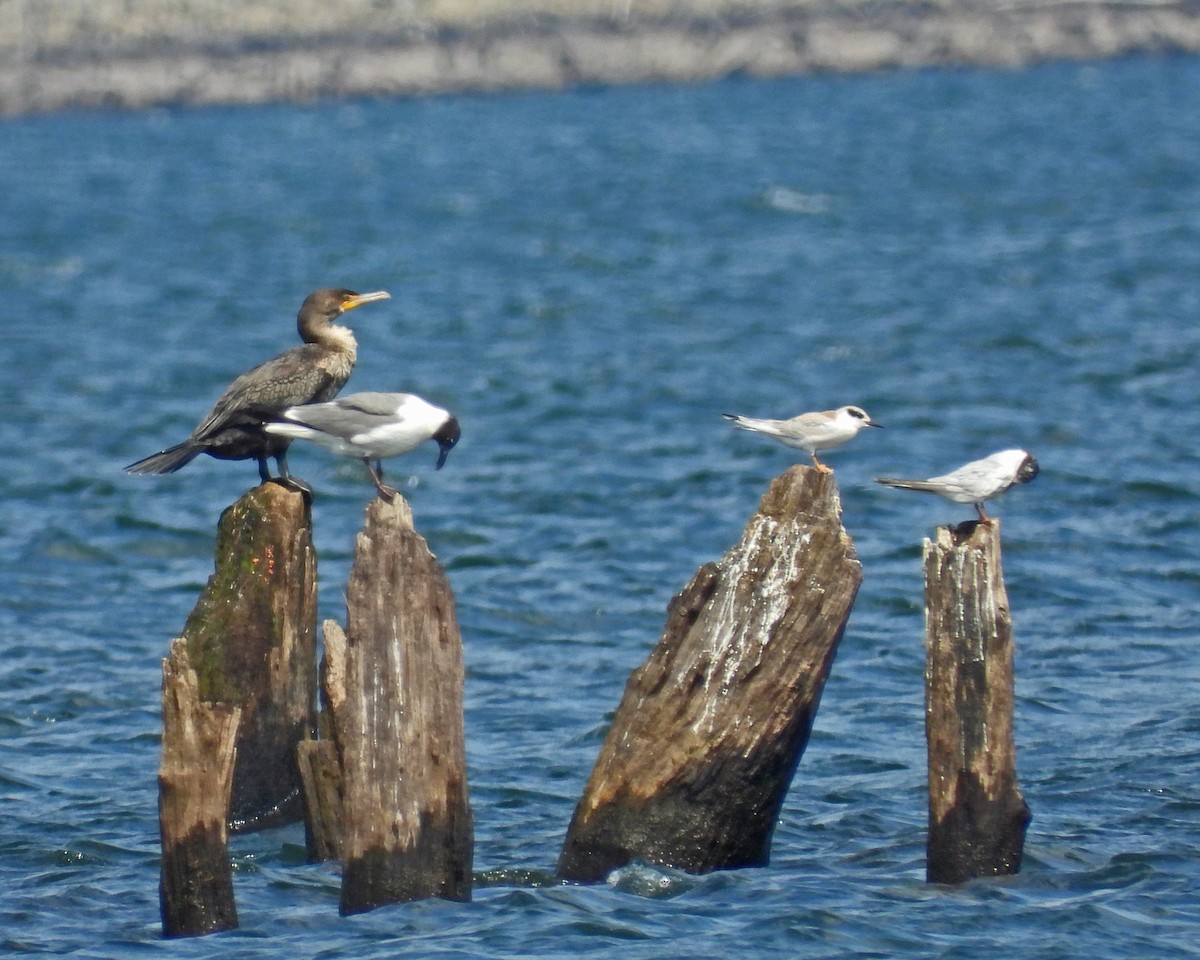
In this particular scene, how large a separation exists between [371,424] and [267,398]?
1.28 m

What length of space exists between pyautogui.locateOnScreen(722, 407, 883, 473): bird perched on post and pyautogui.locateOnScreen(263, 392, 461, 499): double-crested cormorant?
60.6 inches

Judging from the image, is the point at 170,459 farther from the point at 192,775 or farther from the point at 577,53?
the point at 577,53

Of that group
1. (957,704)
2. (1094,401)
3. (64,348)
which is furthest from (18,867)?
(64,348)

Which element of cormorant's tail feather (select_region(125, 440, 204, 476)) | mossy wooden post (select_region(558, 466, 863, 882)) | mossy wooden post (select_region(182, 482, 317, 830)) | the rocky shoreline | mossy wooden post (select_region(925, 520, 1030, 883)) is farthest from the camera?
the rocky shoreline

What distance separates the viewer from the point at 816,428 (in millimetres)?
9602

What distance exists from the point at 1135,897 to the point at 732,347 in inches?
792

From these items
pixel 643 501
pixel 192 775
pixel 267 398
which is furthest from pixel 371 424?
pixel 643 501

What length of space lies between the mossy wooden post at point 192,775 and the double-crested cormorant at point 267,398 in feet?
6.19

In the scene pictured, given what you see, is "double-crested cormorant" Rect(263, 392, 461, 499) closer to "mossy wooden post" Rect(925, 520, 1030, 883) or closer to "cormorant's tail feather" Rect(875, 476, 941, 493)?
"cormorant's tail feather" Rect(875, 476, 941, 493)

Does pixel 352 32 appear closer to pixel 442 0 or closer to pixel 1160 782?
pixel 442 0

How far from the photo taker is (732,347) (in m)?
28.5

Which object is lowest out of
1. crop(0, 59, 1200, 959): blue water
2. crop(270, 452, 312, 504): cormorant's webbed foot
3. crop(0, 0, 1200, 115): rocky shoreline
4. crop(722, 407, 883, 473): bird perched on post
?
crop(0, 59, 1200, 959): blue water

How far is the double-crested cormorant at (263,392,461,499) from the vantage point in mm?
8797

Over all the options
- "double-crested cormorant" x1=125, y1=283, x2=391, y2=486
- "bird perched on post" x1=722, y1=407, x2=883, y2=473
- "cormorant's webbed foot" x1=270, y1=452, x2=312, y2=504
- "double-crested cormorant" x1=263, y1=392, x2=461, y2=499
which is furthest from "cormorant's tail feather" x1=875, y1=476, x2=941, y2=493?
"double-crested cormorant" x1=125, y1=283, x2=391, y2=486
